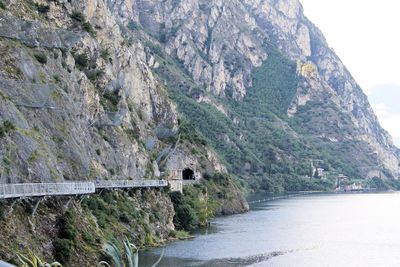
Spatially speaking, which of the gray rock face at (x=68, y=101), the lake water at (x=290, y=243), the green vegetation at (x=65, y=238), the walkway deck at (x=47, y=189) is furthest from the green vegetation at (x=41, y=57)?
the lake water at (x=290, y=243)

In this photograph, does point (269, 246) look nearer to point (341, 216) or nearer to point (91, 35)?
point (91, 35)

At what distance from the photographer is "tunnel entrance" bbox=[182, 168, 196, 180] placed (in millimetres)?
150625

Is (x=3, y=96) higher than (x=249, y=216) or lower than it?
higher

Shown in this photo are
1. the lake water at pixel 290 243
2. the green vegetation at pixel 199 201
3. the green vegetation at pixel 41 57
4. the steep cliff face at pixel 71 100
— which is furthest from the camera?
the green vegetation at pixel 199 201

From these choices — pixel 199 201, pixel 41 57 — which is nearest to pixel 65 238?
pixel 41 57

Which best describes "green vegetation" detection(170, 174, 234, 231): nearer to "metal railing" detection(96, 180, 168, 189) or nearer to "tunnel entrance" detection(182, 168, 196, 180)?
"tunnel entrance" detection(182, 168, 196, 180)

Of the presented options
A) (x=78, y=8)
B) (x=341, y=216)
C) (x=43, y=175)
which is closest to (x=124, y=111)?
(x=78, y=8)

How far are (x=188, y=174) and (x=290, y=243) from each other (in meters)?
54.8

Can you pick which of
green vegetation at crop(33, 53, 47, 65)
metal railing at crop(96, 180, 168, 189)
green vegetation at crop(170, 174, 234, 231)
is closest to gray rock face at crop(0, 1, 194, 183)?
green vegetation at crop(33, 53, 47, 65)

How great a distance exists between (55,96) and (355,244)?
166 feet

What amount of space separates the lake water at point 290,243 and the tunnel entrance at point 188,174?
44.9ft

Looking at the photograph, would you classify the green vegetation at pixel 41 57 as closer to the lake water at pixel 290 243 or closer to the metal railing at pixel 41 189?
the metal railing at pixel 41 189

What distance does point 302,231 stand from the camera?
118688 millimetres

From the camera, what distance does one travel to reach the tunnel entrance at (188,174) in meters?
151
